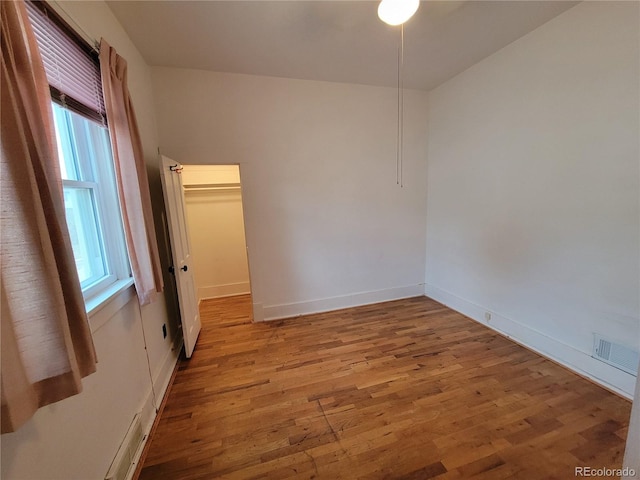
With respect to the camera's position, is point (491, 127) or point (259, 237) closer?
point (491, 127)

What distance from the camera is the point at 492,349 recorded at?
2.46 m

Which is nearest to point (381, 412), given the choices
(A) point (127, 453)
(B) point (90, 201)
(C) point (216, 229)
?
(A) point (127, 453)

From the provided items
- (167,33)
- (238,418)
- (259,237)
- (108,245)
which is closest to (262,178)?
(259,237)

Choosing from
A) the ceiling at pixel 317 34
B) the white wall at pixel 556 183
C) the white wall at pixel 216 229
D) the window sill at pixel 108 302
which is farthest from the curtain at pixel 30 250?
the white wall at pixel 556 183

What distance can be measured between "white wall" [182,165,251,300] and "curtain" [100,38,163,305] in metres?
2.05

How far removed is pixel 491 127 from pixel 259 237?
2843mm

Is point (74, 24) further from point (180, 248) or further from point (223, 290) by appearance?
point (223, 290)

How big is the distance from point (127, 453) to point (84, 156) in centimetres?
172

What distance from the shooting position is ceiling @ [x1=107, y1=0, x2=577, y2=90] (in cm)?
188

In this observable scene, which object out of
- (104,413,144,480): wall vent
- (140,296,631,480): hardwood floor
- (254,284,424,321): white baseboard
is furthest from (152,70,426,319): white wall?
(104,413,144,480): wall vent

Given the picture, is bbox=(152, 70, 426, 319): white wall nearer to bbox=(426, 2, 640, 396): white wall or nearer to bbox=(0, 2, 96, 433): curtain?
bbox=(426, 2, 640, 396): white wall

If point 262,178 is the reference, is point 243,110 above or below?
above

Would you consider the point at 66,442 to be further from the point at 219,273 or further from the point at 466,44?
the point at 466,44

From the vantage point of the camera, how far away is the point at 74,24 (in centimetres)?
131
